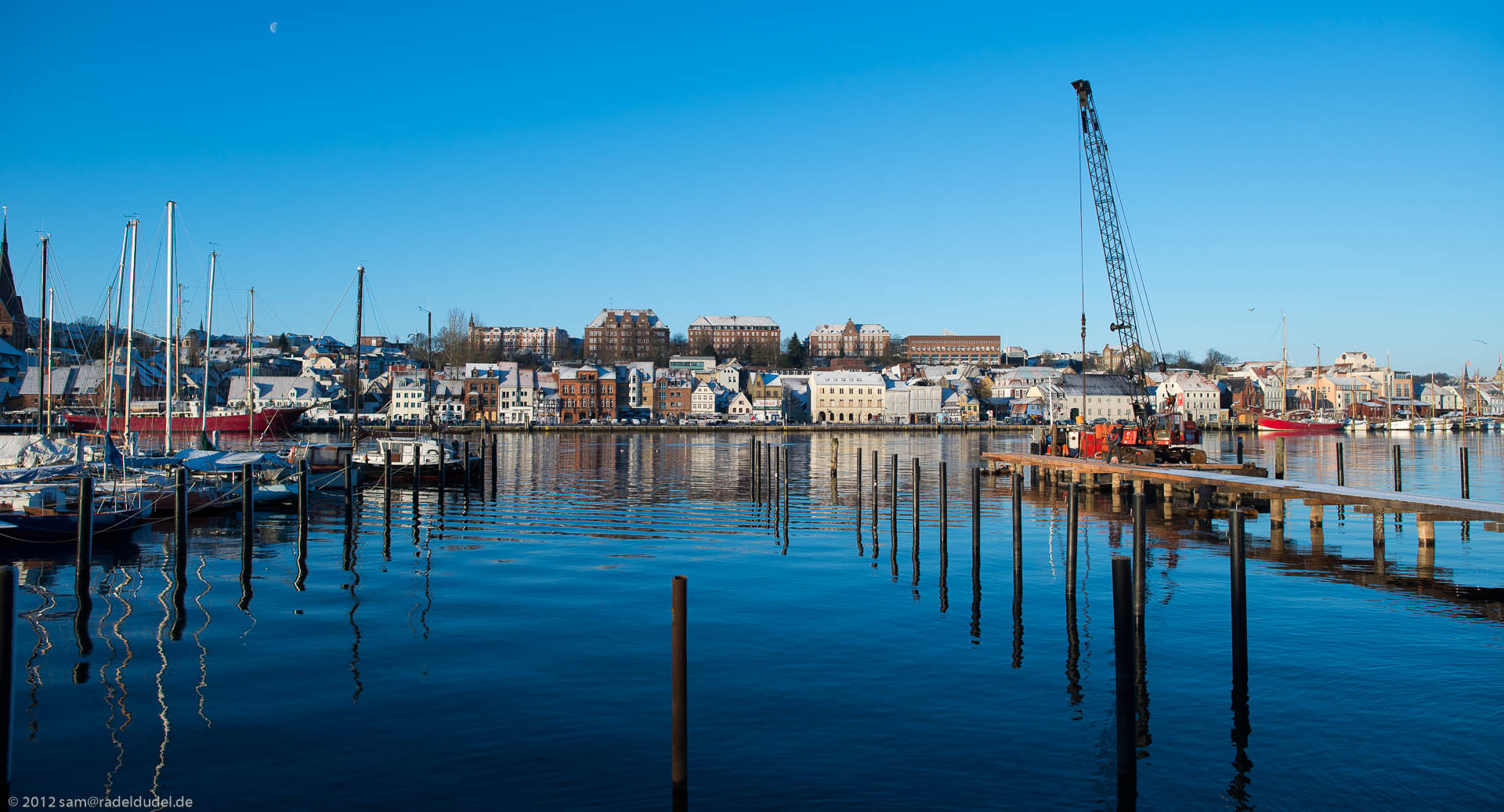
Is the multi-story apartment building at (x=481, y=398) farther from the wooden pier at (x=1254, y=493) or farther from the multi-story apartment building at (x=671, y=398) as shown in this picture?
the wooden pier at (x=1254, y=493)

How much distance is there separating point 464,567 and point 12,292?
100411mm

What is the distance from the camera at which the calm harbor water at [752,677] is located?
10430 mm

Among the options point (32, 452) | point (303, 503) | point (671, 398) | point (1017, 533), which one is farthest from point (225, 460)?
point (671, 398)

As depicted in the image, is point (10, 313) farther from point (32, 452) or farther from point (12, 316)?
point (32, 452)

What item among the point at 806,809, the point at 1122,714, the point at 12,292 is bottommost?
the point at 806,809

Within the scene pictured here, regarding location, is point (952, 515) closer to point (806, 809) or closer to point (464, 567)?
point (464, 567)

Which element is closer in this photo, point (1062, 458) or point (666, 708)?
point (666, 708)

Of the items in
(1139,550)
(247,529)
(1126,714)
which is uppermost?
(1139,550)

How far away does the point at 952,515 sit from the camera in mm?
35500

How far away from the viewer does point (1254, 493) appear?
28.9 metres

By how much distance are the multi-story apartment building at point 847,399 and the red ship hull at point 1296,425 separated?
5654cm

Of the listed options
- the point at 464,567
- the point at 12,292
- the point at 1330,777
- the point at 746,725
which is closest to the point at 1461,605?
the point at 1330,777

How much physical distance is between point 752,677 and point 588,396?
142577 millimetres

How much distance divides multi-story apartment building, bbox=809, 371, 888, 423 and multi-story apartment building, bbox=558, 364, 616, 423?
1341 inches
